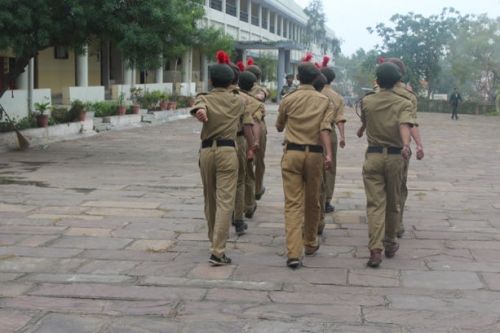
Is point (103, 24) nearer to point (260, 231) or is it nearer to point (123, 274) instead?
point (260, 231)

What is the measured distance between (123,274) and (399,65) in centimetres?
313

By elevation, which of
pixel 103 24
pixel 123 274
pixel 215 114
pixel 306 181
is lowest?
pixel 123 274

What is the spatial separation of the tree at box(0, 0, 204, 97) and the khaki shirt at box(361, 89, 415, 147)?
743 cm

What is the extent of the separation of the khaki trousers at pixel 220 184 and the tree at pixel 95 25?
23.7 feet

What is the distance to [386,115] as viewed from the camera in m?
5.50

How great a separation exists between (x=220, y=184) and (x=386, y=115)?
60.0 inches

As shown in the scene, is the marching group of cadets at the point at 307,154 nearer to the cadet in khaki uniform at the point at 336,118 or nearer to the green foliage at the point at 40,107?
the cadet in khaki uniform at the point at 336,118

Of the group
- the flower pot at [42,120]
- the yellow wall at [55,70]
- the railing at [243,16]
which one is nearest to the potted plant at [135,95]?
the yellow wall at [55,70]

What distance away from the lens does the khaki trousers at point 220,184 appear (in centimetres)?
529

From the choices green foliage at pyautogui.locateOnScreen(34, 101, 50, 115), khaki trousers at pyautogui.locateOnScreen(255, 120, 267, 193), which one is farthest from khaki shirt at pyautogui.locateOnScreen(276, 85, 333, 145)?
green foliage at pyautogui.locateOnScreen(34, 101, 50, 115)

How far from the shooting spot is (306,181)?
5.41 metres

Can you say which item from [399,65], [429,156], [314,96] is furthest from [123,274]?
[429,156]

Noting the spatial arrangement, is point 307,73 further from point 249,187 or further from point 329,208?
point 329,208

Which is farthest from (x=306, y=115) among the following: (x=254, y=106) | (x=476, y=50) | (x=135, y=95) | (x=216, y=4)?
(x=476, y=50)
